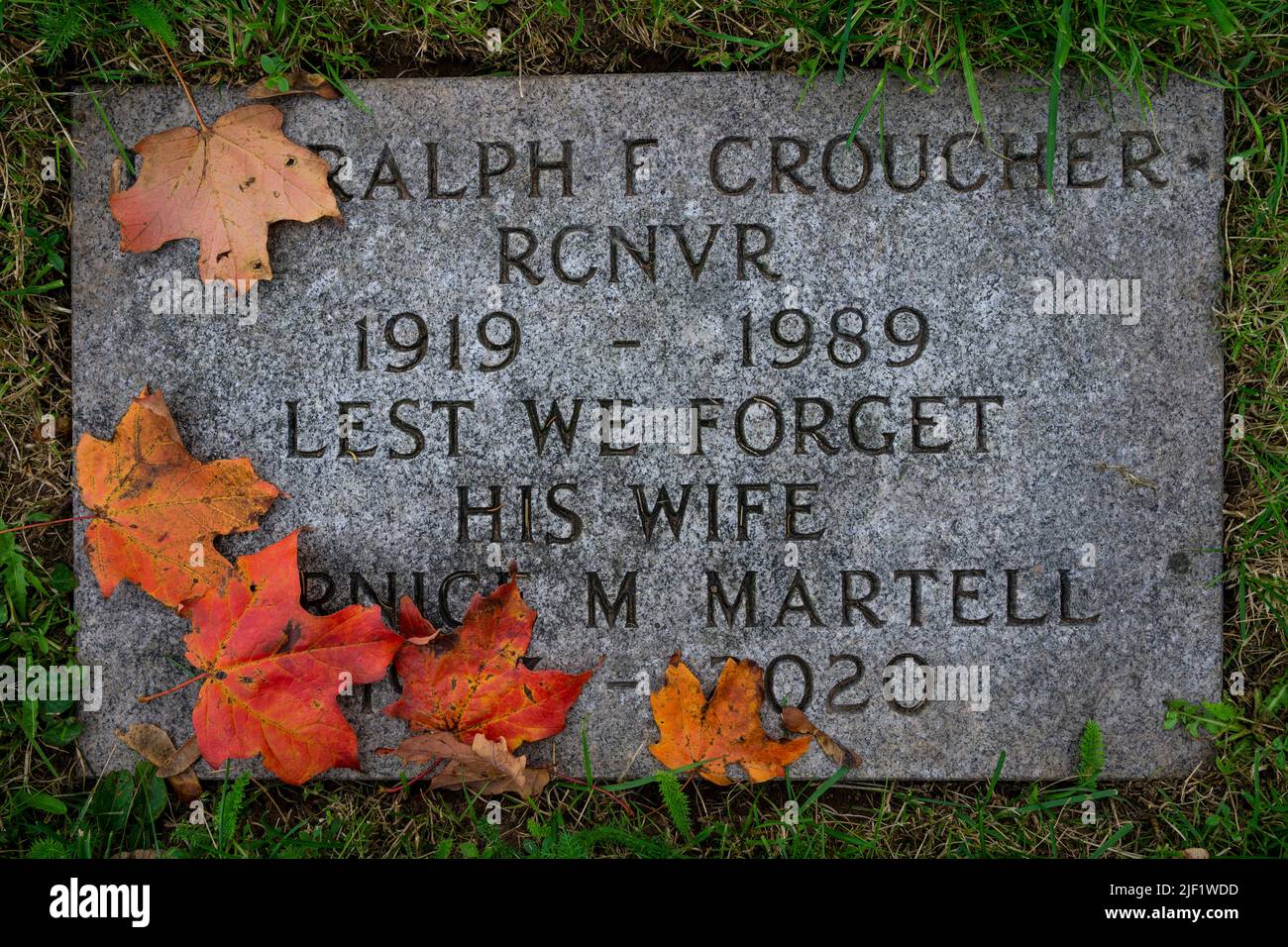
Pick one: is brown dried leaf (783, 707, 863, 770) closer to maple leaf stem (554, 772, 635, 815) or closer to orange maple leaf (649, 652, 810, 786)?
orange maple leaf (649, 652, 810, 786)

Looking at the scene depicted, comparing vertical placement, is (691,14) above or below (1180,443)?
above

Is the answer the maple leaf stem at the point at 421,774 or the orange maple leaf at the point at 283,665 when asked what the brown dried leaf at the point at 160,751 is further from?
the maple leaf stem at the point at 421,774

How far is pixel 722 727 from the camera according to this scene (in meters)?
2.48

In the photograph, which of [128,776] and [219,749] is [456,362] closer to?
[219,749]

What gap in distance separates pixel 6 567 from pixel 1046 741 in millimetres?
3049

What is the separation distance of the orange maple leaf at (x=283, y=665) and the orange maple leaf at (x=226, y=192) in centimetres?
83

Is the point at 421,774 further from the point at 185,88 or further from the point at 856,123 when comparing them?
the point at 856,123

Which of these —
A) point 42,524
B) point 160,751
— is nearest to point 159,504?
point 42,524

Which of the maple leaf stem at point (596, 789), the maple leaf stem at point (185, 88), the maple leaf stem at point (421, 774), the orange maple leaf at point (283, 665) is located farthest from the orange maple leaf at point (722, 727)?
the maple leaf stem at point (185, 88)

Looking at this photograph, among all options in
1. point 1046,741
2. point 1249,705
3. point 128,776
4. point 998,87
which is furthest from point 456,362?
point 1249,705

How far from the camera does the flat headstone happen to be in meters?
2.47

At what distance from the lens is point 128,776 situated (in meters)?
2.52

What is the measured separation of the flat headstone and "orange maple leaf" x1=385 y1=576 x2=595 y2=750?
0.08m
